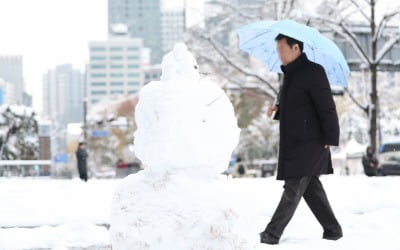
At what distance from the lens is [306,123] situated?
5168 mm

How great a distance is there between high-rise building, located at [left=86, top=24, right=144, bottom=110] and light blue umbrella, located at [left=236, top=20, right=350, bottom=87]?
13600 centimetres

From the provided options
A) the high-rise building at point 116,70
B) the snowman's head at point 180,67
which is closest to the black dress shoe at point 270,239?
the snowman's head at point 180,67

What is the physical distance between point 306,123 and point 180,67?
1.77 m

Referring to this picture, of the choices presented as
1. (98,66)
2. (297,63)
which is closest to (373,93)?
(297,63)

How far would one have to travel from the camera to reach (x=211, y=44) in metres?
23.7

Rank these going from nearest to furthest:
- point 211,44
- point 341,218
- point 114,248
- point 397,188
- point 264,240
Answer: point 114,248 → point 264,240 → point 341,218 → point 397,188 → point 211,44

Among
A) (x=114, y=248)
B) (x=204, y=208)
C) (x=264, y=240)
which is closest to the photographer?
(x=204, y=208)

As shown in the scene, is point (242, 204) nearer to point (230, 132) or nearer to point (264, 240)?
point (230, 132)

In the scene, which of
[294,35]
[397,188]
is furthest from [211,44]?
[294,35]

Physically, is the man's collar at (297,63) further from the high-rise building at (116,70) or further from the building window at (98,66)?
the building window at (98,66)

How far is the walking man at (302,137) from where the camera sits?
5.11 m

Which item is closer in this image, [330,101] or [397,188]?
[330,101]

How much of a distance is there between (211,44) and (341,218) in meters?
17.0

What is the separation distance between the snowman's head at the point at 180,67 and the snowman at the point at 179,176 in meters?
0.04
